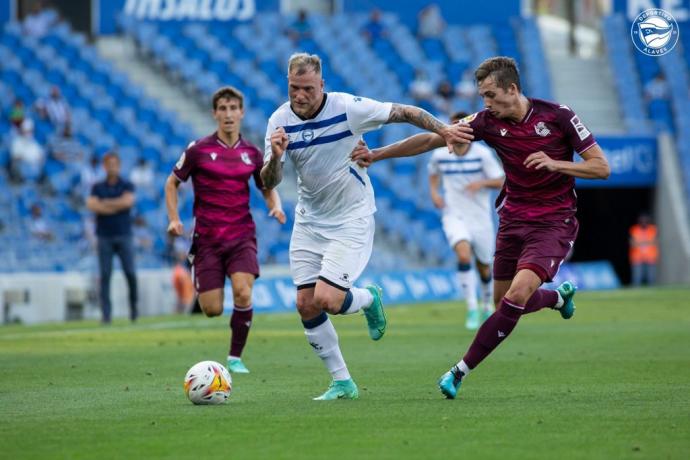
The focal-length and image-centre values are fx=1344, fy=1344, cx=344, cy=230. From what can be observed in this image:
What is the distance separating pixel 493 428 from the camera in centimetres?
791

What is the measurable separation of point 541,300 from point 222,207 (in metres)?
3.49

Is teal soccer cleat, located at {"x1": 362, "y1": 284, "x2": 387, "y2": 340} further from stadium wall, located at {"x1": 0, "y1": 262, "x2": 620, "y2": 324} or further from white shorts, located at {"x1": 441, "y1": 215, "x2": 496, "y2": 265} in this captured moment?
stadium wall, located at {"x1": 0, "y1": 262, "x2": 620, "y2": 324}

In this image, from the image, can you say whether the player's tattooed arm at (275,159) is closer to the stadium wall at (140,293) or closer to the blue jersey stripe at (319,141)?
the blue jersey stripe at (319,141)

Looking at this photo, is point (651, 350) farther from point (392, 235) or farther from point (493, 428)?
point (392, 235)

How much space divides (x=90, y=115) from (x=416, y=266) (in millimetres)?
8220

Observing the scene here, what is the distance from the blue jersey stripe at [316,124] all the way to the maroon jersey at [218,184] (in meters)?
2.99

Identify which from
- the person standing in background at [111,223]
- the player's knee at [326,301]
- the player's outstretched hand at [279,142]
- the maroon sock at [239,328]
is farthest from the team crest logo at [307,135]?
the person standing in background at [111,223]

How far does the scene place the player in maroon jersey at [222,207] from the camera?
41.1ft

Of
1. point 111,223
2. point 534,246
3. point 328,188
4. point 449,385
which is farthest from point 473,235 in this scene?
point 449,385

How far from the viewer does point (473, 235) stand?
18.0m

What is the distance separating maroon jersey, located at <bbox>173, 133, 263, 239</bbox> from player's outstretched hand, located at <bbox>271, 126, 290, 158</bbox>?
3.39 metres

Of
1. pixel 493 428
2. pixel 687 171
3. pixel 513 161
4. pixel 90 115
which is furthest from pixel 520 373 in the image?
pixel 687 171

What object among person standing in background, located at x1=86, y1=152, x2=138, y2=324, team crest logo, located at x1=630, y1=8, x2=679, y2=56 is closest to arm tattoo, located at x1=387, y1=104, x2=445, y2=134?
team crest logo, located at x1=630, y1=8, x2=679, y2=56

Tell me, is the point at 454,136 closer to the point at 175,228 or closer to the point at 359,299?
the point at 359,299
